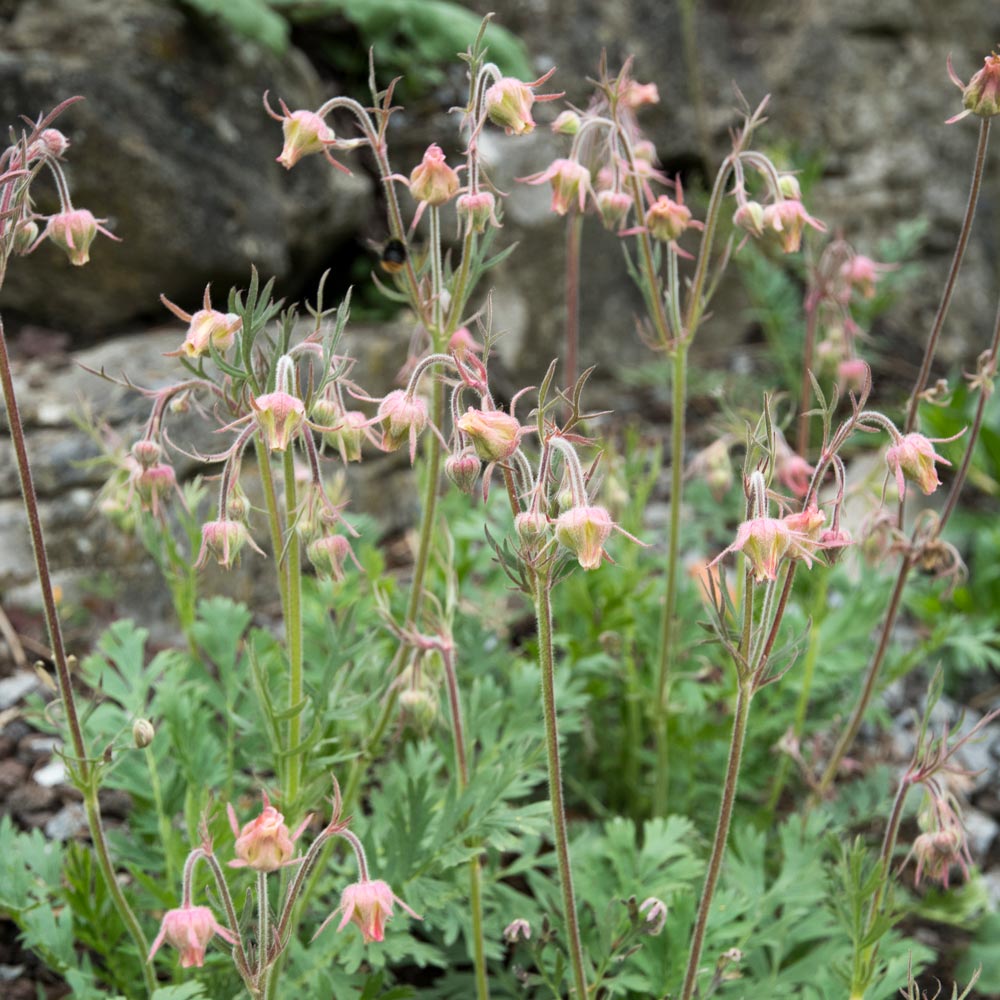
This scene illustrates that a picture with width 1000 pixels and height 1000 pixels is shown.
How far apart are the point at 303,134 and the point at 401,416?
2.01 feet

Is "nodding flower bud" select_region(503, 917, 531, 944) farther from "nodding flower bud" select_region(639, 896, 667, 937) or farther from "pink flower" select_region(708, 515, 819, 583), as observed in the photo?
"pink flower" select_region(708, 515, 819, 583)

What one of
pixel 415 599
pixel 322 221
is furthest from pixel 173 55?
pixel 415 599

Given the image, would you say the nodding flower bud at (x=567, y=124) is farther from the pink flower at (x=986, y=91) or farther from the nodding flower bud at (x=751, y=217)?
the pink flower at (x=986, y=91)

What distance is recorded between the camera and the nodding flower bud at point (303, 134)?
1954 millimetres

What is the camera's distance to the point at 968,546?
16.4 feet

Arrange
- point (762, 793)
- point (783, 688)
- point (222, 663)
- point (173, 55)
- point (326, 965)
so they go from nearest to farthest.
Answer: point (326, 965)
point (222, 663)
point (783, 688)
point (762, 793)
point (173, 55)

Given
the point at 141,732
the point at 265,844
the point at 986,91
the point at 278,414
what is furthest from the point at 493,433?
the point at 986,91

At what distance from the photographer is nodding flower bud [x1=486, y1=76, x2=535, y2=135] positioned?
184 centimetres

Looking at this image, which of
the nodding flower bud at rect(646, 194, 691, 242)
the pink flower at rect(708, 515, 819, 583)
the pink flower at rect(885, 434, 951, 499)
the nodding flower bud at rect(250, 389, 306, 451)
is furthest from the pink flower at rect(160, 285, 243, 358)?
the pink flower at rect(885, 434, 951, 499)

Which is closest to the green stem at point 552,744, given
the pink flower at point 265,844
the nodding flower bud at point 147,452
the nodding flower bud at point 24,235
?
the pink flower at point 265,844

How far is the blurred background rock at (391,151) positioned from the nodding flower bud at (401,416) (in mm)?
1837

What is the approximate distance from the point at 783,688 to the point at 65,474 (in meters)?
2.62

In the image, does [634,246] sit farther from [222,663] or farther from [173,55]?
[222,663]

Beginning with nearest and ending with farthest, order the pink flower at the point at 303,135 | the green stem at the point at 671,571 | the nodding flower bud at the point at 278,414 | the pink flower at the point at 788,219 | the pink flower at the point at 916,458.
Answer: the nodding flower bud at the point at 278,414 < the pink flower at the point at 916,458 < the pink flower at the point at 303,135 < the pink flower at the point at 788,219 < the green stem at the point at 671,571
